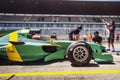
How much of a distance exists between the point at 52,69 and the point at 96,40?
671 centimetres

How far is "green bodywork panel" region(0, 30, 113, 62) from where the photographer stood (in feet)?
18.7

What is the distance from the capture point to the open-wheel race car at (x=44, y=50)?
18.4 feet

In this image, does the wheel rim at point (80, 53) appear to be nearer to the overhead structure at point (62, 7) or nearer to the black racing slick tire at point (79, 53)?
the black racing slick tire at point (79, 53)

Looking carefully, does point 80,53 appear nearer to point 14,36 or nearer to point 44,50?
point 44,50

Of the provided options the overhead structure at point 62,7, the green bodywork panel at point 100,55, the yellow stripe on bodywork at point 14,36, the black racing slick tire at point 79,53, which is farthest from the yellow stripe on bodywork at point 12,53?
the overhead structure at point 62,7

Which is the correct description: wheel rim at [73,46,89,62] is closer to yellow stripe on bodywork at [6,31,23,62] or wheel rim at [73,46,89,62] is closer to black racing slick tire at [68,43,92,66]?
black racing slick tire at [68,43,92,66]

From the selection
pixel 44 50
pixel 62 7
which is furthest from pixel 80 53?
pixel 62 7

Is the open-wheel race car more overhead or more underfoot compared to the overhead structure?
more underfoot

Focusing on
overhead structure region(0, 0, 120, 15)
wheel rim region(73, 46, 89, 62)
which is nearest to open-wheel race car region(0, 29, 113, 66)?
wheel rim region(73, 46, 89, 62)

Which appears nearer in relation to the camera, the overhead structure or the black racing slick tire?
the black racing slick tire

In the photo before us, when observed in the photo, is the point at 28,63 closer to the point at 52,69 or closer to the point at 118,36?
the point at 52,69

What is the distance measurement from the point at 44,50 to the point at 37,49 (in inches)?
7.8

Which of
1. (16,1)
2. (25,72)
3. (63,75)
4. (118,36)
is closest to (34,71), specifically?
(25,72)

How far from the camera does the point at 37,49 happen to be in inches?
227
